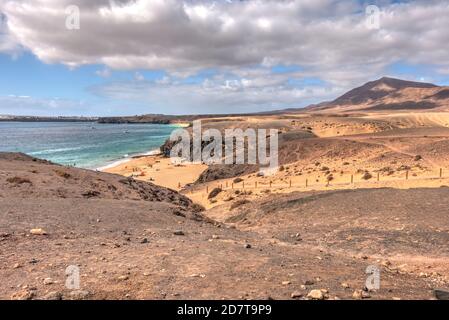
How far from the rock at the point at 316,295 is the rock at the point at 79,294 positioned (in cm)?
396

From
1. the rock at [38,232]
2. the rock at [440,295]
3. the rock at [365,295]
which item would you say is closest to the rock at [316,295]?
the rock at [365,295]

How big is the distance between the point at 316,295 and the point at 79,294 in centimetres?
421

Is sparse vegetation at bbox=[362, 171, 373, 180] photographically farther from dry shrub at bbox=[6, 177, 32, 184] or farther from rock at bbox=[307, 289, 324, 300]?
rock at bbox=[307, 289, 324, 300]

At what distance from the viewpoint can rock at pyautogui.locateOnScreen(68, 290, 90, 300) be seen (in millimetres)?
7230

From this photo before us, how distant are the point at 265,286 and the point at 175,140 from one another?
79.4 meters

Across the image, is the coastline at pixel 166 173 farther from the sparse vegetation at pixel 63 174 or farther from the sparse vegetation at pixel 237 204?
the sparse vegetation at pixel 63 174

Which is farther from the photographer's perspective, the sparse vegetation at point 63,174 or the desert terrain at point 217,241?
the sparse vegetation at point 63,174

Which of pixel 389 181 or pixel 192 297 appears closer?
pixel 192 297

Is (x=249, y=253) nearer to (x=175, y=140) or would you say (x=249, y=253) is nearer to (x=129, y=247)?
(x=129, y=247)

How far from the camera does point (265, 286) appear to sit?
793cm

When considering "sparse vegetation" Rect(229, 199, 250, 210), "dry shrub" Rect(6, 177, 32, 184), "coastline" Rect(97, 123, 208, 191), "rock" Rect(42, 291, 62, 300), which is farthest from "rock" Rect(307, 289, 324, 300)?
"coastline" Rect(97, 123, 208, 191)

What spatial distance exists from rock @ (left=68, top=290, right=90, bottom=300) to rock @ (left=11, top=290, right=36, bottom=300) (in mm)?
650

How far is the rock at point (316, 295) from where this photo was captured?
7.31 m
